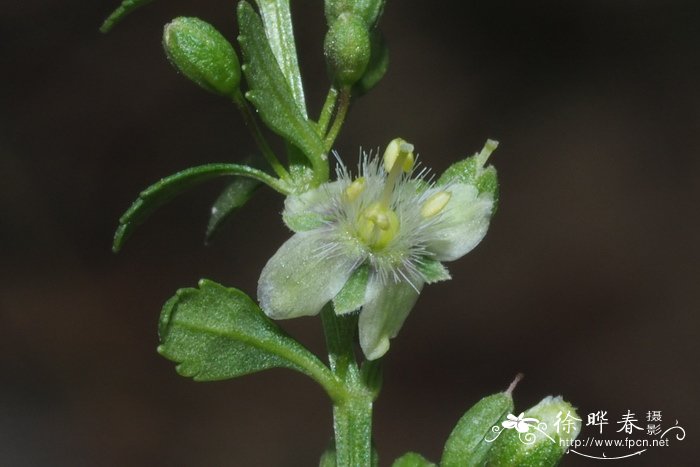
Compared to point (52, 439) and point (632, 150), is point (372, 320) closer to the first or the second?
point (52, 439)

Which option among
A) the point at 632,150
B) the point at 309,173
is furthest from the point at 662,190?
the point at 309,173

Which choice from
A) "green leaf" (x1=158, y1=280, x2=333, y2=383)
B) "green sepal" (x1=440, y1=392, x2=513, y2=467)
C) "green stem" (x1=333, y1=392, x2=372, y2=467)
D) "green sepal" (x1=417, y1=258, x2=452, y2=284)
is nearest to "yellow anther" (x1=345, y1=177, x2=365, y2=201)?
"green sepal" (x1=417, y1=258, x2=452, y2=284)

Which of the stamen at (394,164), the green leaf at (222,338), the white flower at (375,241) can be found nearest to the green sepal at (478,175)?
the white flower at (375,241)

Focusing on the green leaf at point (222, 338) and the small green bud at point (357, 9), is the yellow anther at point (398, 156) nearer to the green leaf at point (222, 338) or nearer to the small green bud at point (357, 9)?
the small green bud at point (357, 9)

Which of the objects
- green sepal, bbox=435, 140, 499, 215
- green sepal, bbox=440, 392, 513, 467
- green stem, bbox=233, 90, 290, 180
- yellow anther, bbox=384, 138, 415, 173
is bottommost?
green sepal, bbox=440, 392, 513, 467

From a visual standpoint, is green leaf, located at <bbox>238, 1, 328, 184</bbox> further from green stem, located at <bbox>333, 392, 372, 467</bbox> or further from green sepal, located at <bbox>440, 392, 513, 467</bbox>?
green sepal, located at <bbox>440, 392, 513, 467</bbox>
